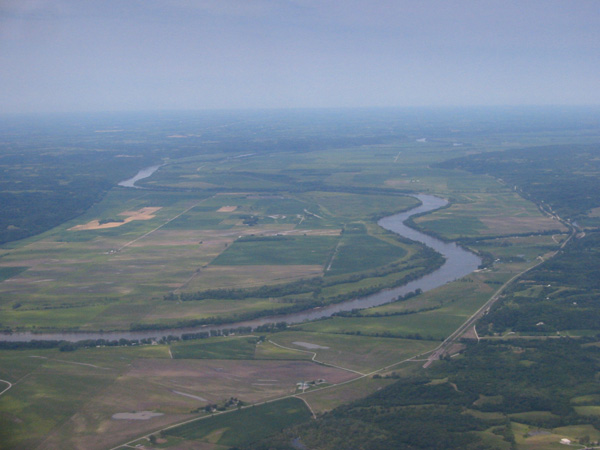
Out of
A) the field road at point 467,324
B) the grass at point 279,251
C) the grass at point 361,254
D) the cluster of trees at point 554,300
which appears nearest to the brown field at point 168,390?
the field road at point 467,324

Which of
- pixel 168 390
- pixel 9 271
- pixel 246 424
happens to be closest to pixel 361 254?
pixel 9 271

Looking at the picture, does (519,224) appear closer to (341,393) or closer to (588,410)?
(588,410)

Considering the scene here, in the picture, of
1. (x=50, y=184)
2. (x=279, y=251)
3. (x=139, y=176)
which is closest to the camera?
(x=279, y=251)

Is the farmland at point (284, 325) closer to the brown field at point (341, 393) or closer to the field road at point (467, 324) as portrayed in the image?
the brown field at point (341, 393)

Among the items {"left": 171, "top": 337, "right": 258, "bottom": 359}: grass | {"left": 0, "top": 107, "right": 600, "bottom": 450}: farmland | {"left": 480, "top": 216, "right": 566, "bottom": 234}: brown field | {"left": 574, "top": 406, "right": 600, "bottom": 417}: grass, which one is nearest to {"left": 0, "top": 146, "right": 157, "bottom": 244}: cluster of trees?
{"left": 0, "top": 107, "right": 600, "bottom": 450}: farmland

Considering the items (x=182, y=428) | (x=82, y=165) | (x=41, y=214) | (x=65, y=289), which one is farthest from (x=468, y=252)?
(x=82, y=165)

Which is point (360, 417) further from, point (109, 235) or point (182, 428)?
point (109, 235)
